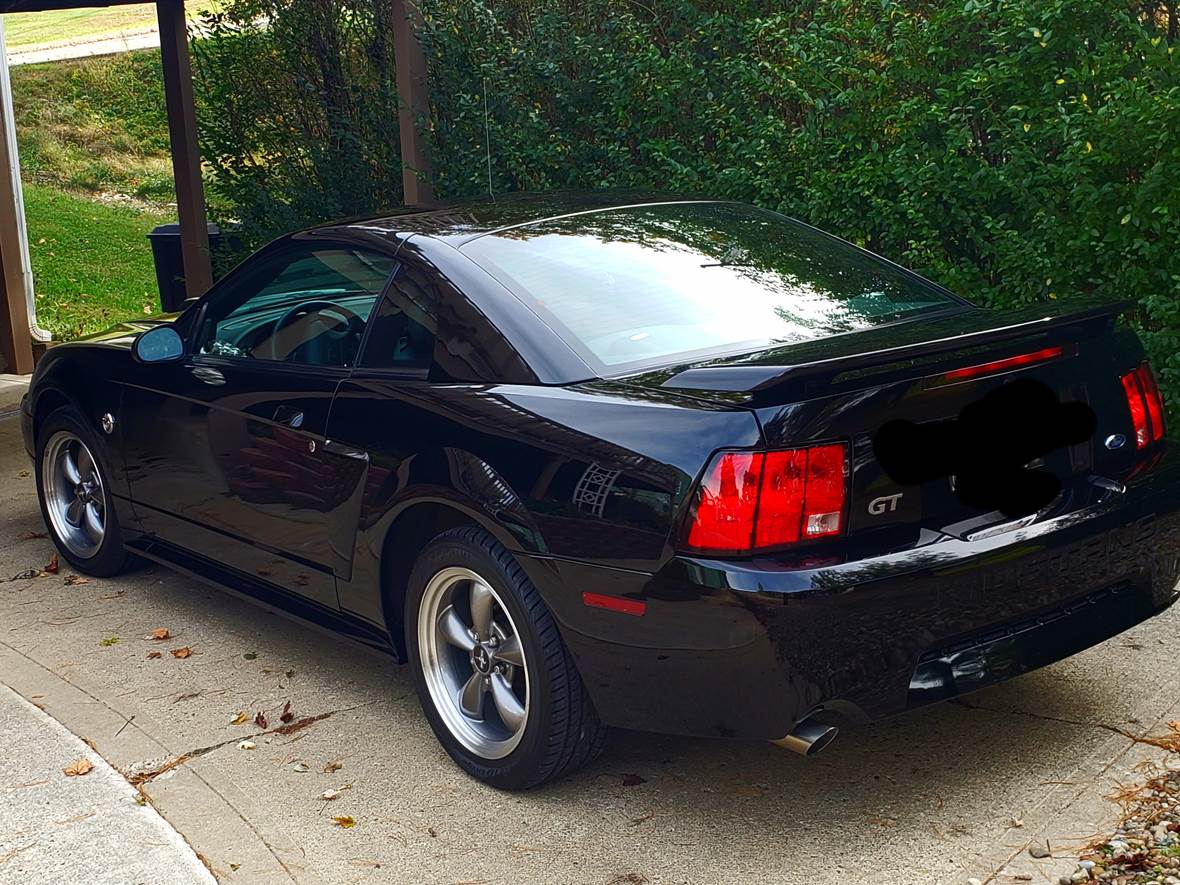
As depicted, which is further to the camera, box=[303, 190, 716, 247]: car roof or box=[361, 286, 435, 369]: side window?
box=[303, 190, 716, 247]: car roof

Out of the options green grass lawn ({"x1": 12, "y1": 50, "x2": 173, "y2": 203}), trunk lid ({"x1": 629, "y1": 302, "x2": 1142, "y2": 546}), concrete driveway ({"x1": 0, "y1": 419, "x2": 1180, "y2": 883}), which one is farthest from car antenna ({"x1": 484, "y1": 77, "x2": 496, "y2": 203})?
green grass lawn ({"x1": 12, "y1": 50, "x2": 173, "y2": 203})

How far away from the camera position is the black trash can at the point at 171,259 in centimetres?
1205

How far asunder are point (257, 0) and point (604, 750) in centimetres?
935

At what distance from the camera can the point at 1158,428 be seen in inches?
152

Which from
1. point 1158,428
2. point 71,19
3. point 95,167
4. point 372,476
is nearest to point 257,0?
point 372,476

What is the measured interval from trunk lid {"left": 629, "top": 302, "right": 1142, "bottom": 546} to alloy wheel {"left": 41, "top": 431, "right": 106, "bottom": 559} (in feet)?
10.4

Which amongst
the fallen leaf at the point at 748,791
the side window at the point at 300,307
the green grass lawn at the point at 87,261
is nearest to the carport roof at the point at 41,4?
the green grass lawn at the point at 87,261

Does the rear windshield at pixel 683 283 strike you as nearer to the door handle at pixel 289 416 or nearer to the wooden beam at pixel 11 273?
the door handle at pixel 289 416

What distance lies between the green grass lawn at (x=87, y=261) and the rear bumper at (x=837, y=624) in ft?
35.5

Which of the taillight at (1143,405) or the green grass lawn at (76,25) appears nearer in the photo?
the taillight at (1143,405)

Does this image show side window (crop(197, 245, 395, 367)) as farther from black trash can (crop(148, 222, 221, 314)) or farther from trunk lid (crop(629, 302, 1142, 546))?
black trash can (crop(148, 222, 221, 314))

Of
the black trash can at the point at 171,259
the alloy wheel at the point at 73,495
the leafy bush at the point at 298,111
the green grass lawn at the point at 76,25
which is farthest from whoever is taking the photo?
the green grass lawn at the point at 76,25

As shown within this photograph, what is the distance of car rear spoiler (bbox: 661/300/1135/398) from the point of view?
3.13 meters

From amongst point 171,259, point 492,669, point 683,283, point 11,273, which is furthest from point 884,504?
point 171,259
